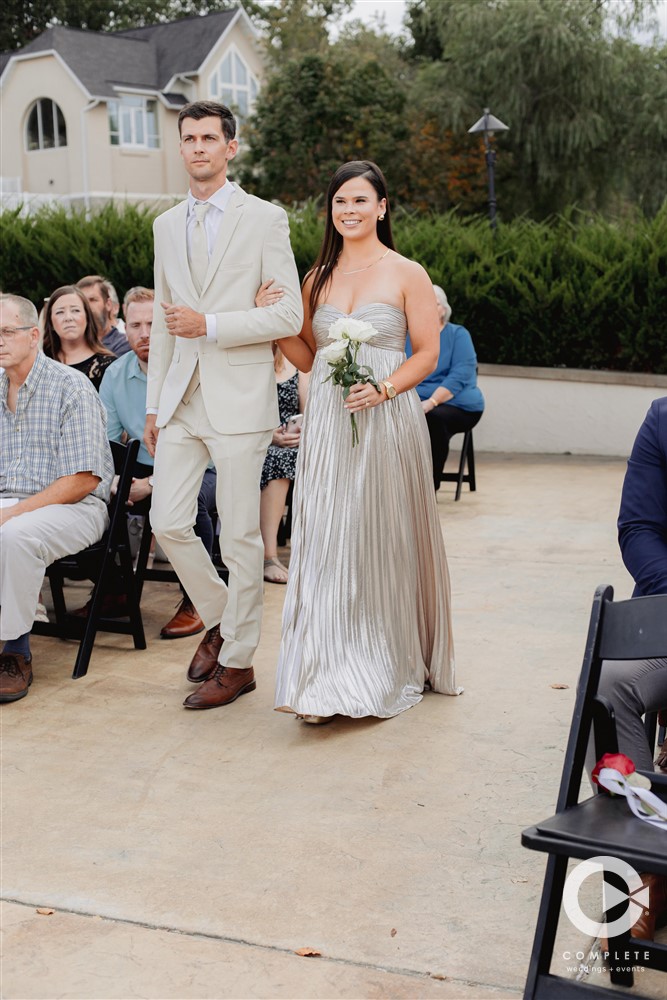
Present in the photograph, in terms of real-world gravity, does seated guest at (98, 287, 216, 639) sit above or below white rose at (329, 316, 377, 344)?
below

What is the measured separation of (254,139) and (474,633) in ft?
94.1

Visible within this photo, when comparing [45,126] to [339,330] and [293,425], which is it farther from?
[339,330]

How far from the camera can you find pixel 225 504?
15.7 ft

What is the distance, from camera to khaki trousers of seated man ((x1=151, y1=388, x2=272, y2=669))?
476cm

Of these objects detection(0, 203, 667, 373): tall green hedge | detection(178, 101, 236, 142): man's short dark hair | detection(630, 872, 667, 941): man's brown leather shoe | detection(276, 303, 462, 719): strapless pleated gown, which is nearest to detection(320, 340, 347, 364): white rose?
detection(276, 303, 462, 719): strapless pleated gown

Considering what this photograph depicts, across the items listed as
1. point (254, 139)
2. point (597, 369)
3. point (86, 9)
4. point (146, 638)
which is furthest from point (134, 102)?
point (146, 638)

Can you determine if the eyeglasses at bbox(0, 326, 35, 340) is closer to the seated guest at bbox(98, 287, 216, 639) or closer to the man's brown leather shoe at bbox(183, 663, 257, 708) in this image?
the seated guest at bbox(98, 287, 216, 639)

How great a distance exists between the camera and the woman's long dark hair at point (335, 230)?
4730 mm

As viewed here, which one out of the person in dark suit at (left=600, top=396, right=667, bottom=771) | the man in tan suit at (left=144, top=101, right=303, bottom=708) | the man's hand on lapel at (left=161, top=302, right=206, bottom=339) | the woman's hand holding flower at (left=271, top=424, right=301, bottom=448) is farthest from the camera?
the woman's hand holding flower at (left=271, top=424, right=301, bottom=448)

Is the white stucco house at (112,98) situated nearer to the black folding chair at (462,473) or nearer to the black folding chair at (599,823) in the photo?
the black folding chair at (462,473)

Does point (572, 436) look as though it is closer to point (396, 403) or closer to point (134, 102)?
point (396, 403)

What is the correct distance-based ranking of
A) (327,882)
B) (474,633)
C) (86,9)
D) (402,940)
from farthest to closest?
(86,9), (474,633), (327,882), (402,940)

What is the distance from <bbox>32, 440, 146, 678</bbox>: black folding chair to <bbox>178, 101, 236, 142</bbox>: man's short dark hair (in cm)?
152

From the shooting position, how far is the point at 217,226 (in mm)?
4797
